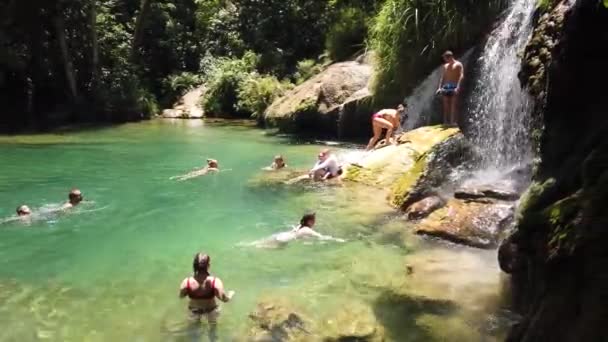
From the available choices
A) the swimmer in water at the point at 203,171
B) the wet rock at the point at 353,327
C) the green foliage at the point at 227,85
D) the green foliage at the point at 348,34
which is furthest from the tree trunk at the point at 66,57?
Result: the wet rock at the point at 353,327

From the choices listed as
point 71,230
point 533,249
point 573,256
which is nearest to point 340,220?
point 71,230

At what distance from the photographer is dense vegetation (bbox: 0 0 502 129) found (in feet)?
89.3

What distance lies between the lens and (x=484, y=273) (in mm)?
8125

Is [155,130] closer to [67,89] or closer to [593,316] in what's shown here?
[67,89]

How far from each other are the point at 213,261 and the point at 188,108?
2273 cm

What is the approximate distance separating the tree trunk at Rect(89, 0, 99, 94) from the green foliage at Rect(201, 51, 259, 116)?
16.8ft

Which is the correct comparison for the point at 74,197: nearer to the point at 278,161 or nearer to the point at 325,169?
the point at 278,161

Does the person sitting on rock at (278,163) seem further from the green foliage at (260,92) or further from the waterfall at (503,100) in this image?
the green foliage at (260,92)

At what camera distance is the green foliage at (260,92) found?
89.2 ft

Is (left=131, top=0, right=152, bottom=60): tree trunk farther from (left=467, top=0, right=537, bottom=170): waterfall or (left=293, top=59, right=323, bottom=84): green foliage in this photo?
(left=467, top=0, right=537, bottom=170): waterfall

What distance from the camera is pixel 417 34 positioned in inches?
691

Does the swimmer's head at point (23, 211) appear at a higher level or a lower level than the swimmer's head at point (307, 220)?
lower

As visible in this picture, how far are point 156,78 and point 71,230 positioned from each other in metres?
24.0

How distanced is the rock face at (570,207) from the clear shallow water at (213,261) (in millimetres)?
1140
